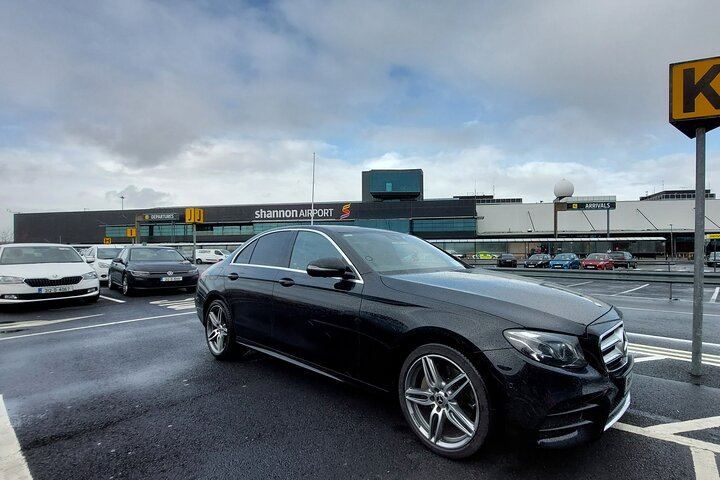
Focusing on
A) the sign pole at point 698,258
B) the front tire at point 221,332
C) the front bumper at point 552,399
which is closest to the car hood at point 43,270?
the front tire at point 221,332

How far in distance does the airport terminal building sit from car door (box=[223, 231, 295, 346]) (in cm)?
5071

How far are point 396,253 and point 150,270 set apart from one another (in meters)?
9.76

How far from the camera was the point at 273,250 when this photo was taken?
430 cm

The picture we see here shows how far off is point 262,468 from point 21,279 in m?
8.93

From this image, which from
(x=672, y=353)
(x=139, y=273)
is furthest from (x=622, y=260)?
(x=139, y=273)

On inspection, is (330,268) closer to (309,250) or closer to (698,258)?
(309,250)

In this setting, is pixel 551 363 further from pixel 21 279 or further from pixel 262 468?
pixel 21 279

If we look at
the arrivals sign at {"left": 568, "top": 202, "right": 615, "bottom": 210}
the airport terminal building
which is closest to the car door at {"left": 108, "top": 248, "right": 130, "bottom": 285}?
the airport terminal building

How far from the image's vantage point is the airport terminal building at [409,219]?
5703 centimetres

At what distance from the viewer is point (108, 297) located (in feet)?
36.5

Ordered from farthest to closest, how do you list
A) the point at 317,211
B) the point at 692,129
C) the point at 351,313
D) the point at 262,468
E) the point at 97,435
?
the point at 317,211 < the point at 692,129 < the point at 351,313 < the point at 97,435 < the point at 262,468

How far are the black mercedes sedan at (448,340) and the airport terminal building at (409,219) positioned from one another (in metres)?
51.2

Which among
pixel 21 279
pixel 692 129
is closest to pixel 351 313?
pixel 692 129

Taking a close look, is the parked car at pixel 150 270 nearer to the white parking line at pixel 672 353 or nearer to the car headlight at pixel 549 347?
the white parking line at pixel 672 353
